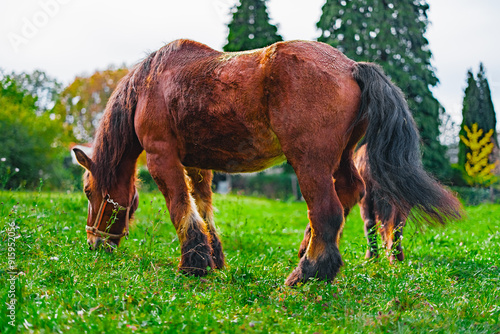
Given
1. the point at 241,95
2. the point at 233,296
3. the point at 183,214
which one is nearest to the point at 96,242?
the point at 183,214

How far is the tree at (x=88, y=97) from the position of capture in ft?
120

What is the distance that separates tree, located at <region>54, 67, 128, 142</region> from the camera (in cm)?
3653

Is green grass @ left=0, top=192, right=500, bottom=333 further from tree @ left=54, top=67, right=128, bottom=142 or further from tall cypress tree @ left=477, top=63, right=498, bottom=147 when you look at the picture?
tree @ left=54, top=67, right=128, bottom=142

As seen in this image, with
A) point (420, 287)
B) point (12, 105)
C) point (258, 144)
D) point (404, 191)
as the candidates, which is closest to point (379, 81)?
point (404, 191)

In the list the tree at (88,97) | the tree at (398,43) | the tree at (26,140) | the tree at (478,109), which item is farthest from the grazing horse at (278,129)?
the tree at (88,97)

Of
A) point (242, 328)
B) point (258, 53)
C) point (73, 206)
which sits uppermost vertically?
point (258, 53)

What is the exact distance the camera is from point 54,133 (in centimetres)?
1636

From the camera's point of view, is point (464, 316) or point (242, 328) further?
point (464, 316)

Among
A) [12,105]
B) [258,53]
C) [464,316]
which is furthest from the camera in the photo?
[12,105]

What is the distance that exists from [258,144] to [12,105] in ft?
49.6

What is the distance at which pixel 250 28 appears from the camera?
20641 mm

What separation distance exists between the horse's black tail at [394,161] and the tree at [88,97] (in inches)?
1420

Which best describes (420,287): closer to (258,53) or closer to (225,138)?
(225,138)

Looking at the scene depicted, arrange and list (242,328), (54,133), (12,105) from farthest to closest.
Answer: (54,133) → (12,105) → (242,328)
